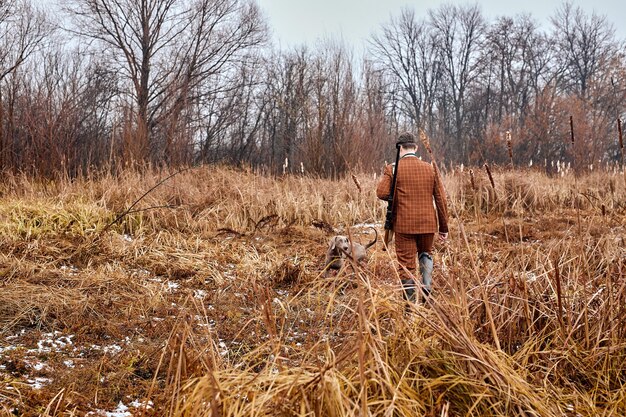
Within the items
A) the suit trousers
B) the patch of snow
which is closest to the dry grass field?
the patch of snow

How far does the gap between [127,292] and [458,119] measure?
106ft

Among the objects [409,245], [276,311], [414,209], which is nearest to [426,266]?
[409,245]

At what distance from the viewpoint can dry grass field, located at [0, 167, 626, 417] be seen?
182 cm

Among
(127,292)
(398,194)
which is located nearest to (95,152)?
(127,292)

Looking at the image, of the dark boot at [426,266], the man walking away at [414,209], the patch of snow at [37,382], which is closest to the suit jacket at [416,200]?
the man walking away at [414,209]

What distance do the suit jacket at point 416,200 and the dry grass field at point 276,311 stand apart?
0.94 ft

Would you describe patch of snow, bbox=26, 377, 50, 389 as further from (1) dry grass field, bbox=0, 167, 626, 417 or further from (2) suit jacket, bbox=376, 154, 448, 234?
(2) suit jacket, bbox=376, 154, 448, 234

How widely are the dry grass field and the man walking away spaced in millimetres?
282

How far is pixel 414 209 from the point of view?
13.4 ft

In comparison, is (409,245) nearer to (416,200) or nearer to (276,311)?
(416,200)

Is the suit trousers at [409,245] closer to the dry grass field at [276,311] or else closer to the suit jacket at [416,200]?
the suit jacket at [416,200]

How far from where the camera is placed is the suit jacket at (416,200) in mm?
4082

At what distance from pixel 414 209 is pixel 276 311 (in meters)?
1.47

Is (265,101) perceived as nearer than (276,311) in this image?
No
